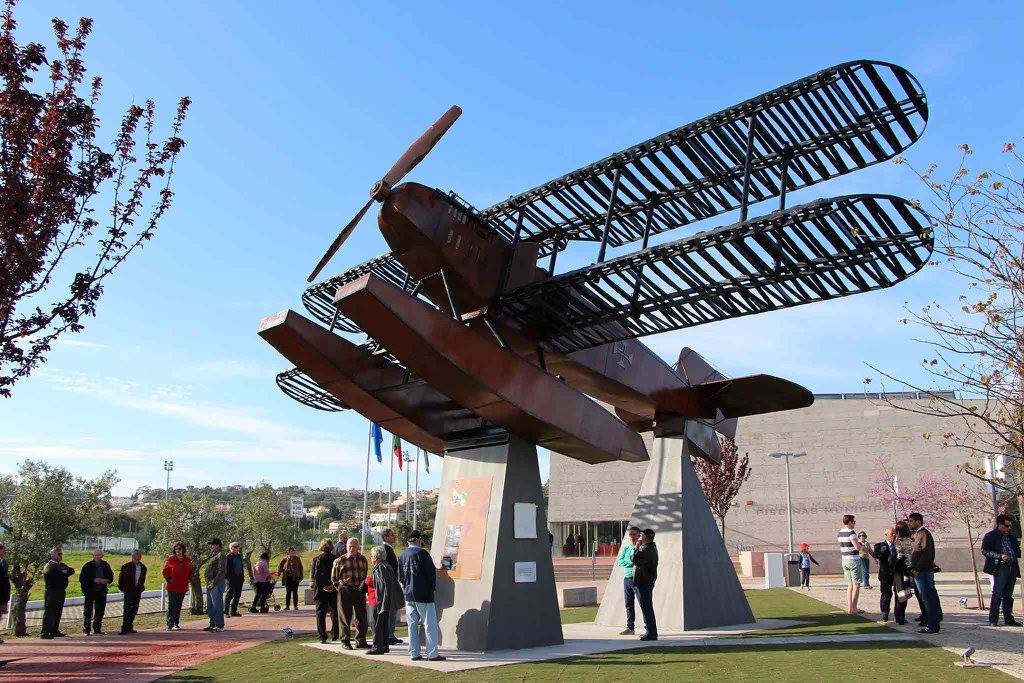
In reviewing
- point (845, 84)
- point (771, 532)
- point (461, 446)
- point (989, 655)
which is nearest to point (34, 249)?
point (461, 446)

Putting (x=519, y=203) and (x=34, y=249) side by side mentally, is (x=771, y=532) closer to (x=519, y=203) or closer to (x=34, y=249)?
(x=519, y=203)

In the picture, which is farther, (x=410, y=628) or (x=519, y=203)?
(x=519, y=203)

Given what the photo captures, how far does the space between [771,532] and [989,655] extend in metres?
45.9

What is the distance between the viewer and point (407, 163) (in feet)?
37.1

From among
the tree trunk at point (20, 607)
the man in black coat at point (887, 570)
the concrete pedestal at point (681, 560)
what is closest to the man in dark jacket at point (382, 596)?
the concrete pedestal at point (681, 560)

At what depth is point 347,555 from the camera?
40.7ft

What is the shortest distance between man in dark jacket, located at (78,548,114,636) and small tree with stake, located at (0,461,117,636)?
A: 1992mm

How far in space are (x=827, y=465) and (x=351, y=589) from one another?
47664 millimetres

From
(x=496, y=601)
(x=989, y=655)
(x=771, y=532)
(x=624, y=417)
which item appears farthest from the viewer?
(x=771, y=532)

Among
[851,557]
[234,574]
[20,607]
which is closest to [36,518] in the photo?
[20,607]

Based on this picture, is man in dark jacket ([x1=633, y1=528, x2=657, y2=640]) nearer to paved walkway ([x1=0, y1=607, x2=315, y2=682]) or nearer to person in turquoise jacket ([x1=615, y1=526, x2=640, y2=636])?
person in turquoise jacket ([x1=615, y1=526, x2=640, y2=636])

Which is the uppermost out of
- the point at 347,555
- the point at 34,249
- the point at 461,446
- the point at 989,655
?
the point at 34,249

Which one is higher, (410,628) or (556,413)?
(556,413)

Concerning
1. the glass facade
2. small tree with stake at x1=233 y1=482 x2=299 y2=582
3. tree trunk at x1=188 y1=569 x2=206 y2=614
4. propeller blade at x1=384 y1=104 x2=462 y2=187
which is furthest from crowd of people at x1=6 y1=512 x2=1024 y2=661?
the glass facade
